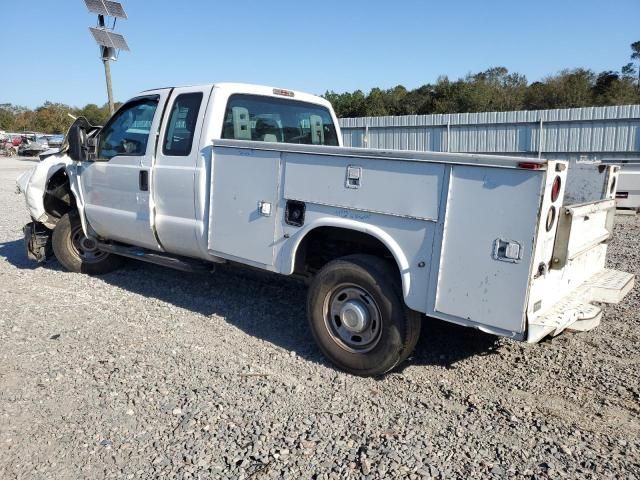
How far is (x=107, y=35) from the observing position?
15227mm

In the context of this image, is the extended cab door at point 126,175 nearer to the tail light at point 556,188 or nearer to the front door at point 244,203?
the front door at point 244,203

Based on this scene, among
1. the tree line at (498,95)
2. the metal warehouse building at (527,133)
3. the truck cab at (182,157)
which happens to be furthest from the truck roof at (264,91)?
the tree line at (498,95)

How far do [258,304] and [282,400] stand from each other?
2.03 meters

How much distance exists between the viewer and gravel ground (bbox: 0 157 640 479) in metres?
2.99

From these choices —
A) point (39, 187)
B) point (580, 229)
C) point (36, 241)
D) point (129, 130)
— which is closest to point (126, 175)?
point (129, 130)

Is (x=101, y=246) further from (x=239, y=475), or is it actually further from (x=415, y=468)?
(x=415, y=468)

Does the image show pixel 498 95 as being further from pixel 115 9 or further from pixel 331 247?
pixel 331 247

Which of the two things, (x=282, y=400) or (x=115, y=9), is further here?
(x=115, y=9)

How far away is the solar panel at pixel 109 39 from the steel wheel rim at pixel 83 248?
10.3 m

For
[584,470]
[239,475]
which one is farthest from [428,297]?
[239,475]

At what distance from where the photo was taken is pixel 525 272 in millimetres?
3158

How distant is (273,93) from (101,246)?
2.74 meters

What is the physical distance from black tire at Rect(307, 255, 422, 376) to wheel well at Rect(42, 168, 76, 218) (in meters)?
4.24

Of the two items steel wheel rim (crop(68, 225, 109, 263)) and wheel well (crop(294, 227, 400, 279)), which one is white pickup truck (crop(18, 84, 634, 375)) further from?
steel wheel rim (crop(68, 225, 109, 263))
